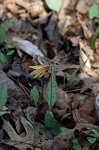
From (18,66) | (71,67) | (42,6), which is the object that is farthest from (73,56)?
(42,6)

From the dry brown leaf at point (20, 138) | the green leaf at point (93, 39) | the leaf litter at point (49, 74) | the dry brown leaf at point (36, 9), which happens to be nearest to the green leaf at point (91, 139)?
the leaf litter at point (49, 74)

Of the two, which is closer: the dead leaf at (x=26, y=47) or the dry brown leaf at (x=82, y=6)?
the dead leaf at (x=26, y=47)

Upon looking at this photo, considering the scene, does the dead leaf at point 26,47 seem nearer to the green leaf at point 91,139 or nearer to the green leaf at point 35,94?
the green leaf at point 35,94

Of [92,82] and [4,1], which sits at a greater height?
[4,1]

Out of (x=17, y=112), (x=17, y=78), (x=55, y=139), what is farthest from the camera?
(x=17, y=78)

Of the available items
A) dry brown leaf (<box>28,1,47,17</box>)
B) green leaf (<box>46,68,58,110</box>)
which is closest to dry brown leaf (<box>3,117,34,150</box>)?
green leaf (<box>46,68,58,110</box>)

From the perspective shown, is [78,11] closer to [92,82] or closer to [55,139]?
[92,82]

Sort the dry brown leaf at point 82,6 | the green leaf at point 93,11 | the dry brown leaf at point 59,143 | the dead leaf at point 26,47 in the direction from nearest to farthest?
the dry brown leaf at point 59,143
the dead leaf at point 26,47
the green leaf at point 93,11
the dry brown leaf at point 82,6
